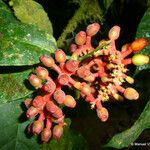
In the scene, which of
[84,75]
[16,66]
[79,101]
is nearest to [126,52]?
[84,75]

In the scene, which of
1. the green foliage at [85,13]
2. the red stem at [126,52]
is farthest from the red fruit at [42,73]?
the green foliage at [85,13]

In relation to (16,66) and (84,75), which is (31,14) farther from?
(84,75)

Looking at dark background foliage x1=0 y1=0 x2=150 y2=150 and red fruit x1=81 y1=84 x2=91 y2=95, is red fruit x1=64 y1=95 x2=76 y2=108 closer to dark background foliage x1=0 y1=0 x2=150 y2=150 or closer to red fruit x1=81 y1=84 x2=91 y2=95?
red fruit x1=81 y1=84 x2=91 y2=95

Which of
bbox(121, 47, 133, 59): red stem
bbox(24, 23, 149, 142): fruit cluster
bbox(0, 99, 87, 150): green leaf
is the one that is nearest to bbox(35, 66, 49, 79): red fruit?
bbox(24, 23, 149, 142): fruit cluster

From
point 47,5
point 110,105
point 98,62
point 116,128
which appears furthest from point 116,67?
point 116,128

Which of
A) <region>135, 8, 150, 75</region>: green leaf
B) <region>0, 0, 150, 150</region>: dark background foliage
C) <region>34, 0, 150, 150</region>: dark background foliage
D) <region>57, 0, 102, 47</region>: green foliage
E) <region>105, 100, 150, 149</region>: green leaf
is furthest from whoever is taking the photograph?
<region>34, 0, 150, 150</region>: dark background foliage

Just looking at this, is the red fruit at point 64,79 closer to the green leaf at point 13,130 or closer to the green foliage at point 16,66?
the green foliage at point 16,66
